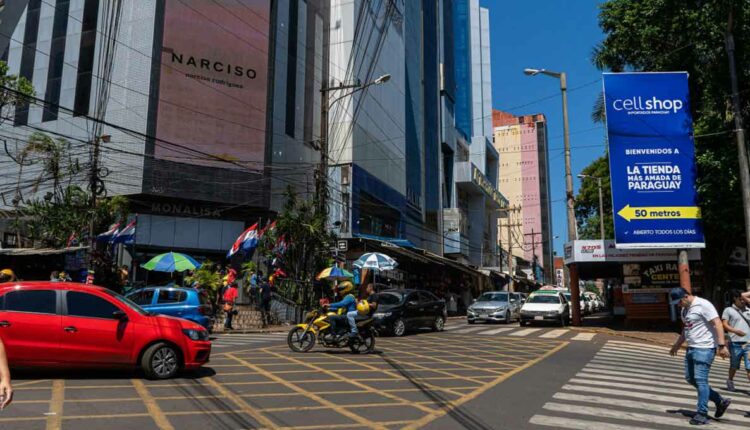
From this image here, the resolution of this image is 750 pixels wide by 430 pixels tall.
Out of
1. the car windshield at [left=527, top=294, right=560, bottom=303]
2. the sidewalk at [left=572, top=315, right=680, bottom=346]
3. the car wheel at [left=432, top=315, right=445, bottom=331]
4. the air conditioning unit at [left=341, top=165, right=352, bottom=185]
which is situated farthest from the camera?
the air conditioning unit at [left=341, top=165, right=352, bottom=185]

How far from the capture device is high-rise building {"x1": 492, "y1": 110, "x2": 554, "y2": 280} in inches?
4186

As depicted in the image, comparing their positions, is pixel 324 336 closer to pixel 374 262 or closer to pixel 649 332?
pixel 374 262

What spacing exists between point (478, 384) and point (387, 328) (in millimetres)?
9090

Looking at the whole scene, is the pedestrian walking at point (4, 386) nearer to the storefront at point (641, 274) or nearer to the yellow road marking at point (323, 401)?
the yellow road marking at point (323, 401)

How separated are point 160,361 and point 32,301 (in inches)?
80.2

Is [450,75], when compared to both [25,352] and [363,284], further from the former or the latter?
[25,352]

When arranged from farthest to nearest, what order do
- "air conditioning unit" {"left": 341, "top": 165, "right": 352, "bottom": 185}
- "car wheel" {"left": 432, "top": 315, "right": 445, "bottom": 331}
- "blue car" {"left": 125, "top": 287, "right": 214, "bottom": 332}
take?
"air conditioning unit" {"left": 341, "top": 165, "right": 352, "bottom": 185} < "car wheel" {"left": 432, "top": 315, "right": 445, "bottom": 331} < "blue car" {"left": 125, "top": 287, "right": 214, "bottom": 332}

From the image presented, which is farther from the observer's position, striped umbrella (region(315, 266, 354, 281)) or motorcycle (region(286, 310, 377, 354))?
striped umbrella (region(315, 266, 354, 281))

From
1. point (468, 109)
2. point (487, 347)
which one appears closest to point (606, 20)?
point (487, 347)

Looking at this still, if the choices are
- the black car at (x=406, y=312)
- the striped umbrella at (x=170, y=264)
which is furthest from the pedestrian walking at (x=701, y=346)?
the striped umbrella at (x=170, y=264)

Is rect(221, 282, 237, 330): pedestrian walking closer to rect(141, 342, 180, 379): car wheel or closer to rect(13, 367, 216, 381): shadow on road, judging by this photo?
rect(13, 367, 216, 381): shadow on road

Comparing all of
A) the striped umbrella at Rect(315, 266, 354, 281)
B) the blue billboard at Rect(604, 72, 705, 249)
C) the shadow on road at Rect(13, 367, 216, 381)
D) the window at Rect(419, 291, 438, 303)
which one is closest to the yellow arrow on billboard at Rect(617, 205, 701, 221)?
the blue billboard at Rect(604, 72, 705, 249)

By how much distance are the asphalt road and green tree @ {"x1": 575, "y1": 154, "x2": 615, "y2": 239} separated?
33576 mm

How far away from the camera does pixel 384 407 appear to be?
23.7 ft
